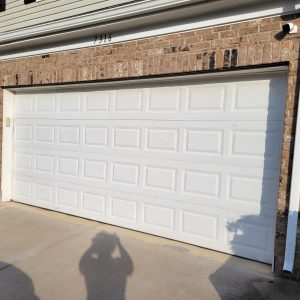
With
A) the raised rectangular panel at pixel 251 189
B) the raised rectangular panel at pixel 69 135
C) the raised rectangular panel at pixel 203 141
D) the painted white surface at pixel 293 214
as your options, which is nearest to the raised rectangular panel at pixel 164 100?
the raised rectangular panel at pixel 203 141

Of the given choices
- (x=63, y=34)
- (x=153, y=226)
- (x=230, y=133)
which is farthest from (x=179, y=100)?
(x=63, y=34)

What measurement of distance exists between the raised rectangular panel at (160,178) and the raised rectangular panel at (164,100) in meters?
0.95

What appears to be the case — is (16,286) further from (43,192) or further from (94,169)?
(43,192)

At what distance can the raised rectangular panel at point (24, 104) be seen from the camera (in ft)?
23.4

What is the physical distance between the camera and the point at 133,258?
4.58 m

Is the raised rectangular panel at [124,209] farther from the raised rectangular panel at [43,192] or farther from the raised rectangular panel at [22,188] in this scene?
the raised rectangular panel at [22,188]

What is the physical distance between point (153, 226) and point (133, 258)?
3.12 feet

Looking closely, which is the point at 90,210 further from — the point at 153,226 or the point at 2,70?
the point at 2,70

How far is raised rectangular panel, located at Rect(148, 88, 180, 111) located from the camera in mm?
5155

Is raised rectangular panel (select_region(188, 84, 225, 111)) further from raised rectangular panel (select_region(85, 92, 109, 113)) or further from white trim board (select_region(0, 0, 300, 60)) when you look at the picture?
raised rectangular panel (select_region(85, 92, 109, 113))

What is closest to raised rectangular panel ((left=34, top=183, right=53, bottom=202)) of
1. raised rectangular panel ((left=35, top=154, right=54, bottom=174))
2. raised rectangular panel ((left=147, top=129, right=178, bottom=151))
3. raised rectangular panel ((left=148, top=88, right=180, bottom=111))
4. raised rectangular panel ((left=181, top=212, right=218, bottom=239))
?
raised rectangular panel ((left=35, top=154, right=54, bottom=174))

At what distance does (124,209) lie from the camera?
5797 millimetres

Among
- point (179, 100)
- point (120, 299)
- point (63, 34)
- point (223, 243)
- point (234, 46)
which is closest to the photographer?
point (120, 299)

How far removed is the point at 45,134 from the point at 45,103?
0.62 metres
